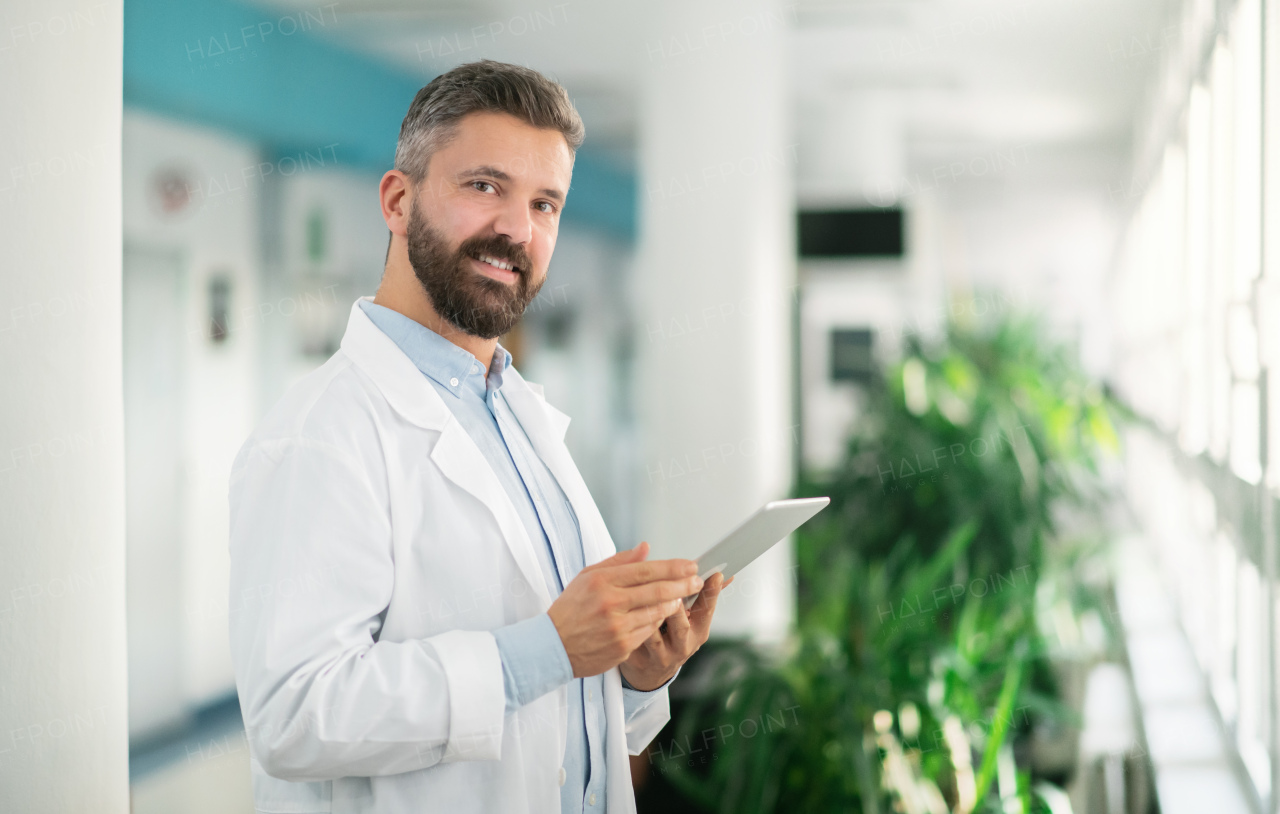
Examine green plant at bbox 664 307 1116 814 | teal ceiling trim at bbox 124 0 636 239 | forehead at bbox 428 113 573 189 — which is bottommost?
green plant at bbox 664 307 1116 814

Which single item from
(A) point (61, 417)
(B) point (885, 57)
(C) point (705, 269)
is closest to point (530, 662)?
(A) point (61, 417)

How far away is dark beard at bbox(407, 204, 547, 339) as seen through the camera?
46.6 inches

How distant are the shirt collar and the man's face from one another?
38 millimetres

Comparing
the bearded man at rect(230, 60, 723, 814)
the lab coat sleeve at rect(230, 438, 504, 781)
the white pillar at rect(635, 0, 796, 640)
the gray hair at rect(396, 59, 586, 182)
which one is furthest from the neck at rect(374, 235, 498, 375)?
the white pillar at rect(635, 0, 796, 640)

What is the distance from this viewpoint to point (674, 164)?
3234 mm

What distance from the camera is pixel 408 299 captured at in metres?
1.23

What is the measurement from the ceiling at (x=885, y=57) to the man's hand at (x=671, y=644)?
2471mm

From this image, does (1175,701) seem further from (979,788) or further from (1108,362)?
(1108,362)

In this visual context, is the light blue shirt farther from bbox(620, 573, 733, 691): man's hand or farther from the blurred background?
the blurred background

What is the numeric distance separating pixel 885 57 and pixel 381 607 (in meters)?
4.85

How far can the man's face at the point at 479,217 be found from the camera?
3.87ft

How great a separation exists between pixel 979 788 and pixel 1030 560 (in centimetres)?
107

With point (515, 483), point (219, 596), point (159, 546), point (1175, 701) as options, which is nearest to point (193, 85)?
point (159, 546)

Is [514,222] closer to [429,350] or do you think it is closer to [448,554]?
[429,350]
